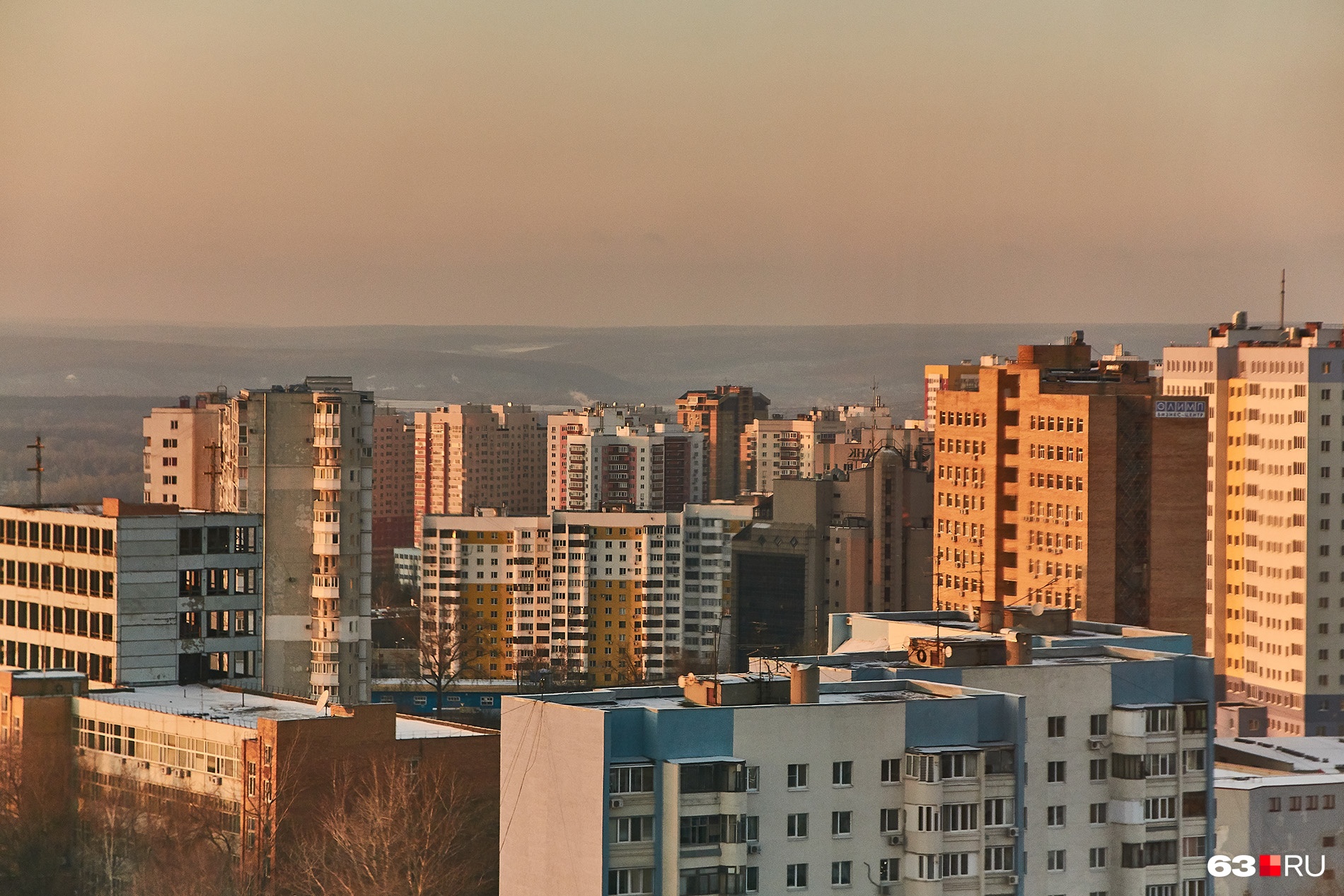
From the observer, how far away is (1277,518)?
103 ft

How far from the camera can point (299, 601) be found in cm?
2200

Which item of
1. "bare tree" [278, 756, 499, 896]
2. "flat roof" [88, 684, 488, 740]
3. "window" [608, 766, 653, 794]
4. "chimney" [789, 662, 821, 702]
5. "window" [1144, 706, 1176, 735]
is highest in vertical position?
"chimney" [789, 662, 821, 702]

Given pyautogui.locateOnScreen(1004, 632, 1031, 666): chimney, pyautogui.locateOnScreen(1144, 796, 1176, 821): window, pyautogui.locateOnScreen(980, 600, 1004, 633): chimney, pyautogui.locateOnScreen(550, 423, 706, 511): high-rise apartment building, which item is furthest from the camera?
pyautogui.locateOnScreen(550, 423, 706, 511): high-rise apartment building

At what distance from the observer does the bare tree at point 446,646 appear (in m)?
37.8

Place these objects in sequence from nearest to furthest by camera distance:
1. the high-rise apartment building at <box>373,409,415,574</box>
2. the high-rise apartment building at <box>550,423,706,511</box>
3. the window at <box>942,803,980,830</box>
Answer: the window at <box>942,803,980,830</box> → the high-rise apartment building at <box>550,423,706,511</box> → the high-rise apartment building at <box>373,409,415,574</box>

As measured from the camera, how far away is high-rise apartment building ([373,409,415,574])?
195 ft

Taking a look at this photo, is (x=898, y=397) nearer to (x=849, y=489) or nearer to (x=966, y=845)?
(x=849, y=489)

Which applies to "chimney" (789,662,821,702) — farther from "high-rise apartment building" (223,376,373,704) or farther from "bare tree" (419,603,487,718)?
"bare tree" (419,603,487,718)

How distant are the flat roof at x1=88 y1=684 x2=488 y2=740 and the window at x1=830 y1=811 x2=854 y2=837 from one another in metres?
5.62

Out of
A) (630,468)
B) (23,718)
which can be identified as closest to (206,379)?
(630,468)

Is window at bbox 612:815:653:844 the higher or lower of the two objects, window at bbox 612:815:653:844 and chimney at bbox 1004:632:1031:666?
the lower

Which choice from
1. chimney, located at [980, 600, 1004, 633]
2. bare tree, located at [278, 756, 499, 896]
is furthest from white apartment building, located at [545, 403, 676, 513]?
chimney, located at [980, 600, 1004, 633]

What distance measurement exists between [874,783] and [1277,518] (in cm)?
2286

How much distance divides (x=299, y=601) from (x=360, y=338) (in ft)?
182
